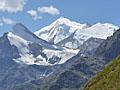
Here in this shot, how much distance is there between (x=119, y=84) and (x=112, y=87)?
494 centimetres

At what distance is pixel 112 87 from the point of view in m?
197

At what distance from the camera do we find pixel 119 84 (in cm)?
19288
